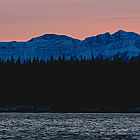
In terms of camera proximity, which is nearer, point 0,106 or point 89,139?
point 89,139

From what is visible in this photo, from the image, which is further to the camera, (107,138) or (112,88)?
(112,88)

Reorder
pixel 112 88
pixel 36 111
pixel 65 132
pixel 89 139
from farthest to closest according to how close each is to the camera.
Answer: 1. pixel 112 88
2. pixel 36 111
3. pixel 65 132
4. pixel 89 139

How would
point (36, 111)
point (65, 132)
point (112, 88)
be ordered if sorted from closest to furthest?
point (65, 132) → point (36, 111) → point (112, 88)

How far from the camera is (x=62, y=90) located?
655 feet

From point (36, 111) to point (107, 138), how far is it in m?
111

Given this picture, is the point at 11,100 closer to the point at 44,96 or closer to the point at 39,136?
the point at 44,96

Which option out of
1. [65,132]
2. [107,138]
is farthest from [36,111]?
[107,138]

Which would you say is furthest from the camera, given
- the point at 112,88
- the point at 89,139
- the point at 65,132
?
the point at 112,88

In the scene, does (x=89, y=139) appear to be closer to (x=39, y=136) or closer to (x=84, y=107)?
(x=39, y=136)

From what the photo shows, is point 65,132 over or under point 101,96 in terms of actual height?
under

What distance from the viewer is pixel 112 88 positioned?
650 feet

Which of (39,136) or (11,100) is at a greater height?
(11,100)

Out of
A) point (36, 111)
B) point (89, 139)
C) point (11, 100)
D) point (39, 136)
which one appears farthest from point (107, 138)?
point (11, 100)

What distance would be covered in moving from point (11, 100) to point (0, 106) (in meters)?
5.40
